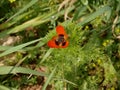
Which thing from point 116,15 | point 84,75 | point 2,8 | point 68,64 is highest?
point 2,8

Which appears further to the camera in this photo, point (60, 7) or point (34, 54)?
point (34, 54)

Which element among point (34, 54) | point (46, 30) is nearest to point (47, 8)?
point (46, 30)

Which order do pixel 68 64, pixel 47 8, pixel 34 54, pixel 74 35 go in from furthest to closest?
pixel 47 8, pixel 34 54, pixel 68 64, pixel 74 35

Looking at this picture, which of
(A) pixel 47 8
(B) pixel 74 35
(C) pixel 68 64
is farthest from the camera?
(A) pixel 47 8

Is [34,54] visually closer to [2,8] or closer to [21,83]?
[21,83]

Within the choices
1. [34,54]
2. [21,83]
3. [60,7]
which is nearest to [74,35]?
[60,7]

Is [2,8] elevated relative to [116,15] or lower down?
elevated

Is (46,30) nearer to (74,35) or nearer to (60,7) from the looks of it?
(60,7)
